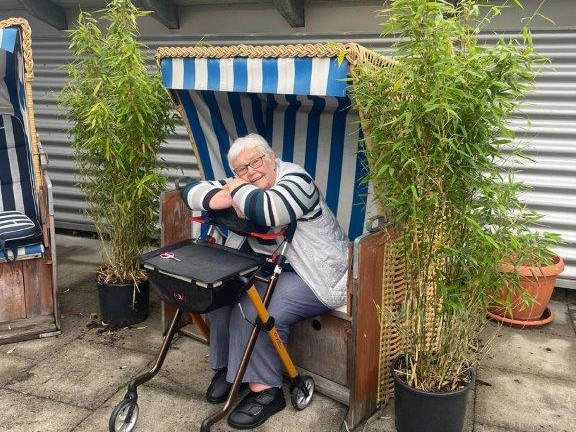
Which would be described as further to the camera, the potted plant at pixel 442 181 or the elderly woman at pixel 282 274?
the elderly woman at pixel 282 274

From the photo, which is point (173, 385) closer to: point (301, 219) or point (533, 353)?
point (301, 219)

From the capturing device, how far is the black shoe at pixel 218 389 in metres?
3.00

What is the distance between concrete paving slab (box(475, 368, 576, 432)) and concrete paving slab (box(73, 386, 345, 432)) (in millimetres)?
836

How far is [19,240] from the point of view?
3.62 metres

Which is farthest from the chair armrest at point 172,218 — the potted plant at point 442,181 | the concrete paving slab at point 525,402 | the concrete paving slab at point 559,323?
the concrete paving slab at point 559,323

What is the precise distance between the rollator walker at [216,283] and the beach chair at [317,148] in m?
0.32

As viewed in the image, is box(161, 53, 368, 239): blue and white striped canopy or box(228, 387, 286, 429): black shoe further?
box(161, 53, 368, 239): blue and white striped canopy

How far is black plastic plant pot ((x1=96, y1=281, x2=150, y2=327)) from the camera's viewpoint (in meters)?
3.88

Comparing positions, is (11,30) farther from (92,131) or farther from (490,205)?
(490,205)

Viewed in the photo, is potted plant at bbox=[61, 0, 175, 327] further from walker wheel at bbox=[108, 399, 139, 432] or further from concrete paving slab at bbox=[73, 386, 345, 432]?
walker wheel at bbox=[108, 399, 139, 432]

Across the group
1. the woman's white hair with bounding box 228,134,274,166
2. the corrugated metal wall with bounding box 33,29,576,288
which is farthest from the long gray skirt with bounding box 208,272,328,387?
the corrugated metal wall with bounding box 33,29,576,288

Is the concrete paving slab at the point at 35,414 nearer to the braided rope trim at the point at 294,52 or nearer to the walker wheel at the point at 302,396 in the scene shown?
the walker wheel at the point at 302,396

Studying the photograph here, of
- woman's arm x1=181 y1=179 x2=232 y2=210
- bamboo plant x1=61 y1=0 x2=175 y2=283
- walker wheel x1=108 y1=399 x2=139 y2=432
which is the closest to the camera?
walker wheel x1=108 y1=399 x2=139 y2=432

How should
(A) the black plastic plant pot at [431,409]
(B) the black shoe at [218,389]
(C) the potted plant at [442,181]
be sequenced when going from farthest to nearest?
(B) the black shoe at [218,389] → (A) the black plastic plant pot at [431,409] → (C) the potted plant at [442,181]
